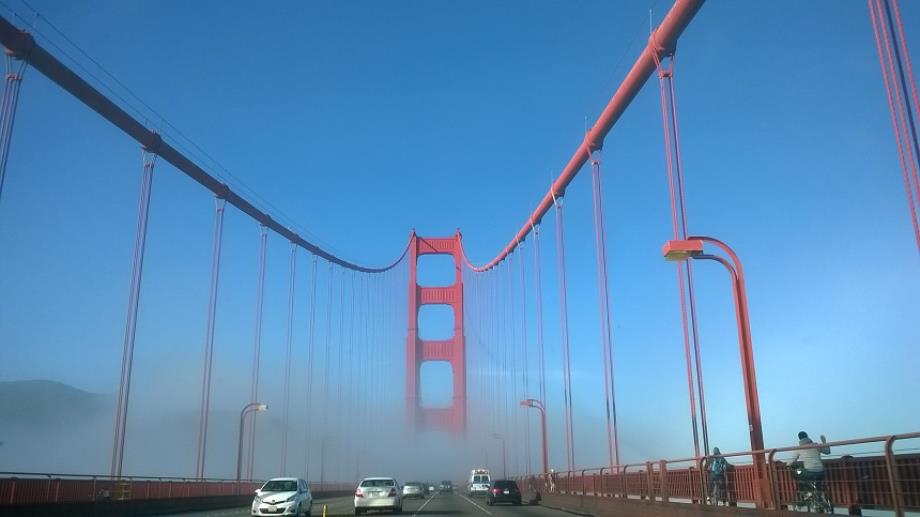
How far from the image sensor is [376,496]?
2662 centimetres

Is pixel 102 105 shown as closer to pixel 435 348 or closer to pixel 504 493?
pixel 504 493

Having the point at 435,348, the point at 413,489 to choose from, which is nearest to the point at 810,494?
the point at 413,489

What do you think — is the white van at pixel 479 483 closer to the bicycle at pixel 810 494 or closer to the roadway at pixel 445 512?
the roadway at pixel 445 512

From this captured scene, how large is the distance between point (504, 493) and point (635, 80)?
843 inches

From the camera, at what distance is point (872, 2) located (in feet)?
33.8

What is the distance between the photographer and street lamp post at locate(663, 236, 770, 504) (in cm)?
1198

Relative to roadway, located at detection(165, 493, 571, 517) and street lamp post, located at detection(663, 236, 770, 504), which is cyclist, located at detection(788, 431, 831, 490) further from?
roadway, located at detection(165, 493, 571, 517)

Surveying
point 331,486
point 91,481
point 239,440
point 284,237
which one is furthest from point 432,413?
point 91,481

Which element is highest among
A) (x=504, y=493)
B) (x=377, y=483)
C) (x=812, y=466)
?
(x=812, y=466)

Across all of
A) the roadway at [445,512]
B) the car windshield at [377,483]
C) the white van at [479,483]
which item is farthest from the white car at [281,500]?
the white van at [479,483]

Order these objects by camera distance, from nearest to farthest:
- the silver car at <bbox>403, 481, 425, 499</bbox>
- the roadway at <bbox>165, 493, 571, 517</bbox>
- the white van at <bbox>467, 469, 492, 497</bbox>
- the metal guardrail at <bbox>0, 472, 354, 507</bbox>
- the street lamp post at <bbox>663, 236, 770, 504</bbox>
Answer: the street lamp post at <bbox>663, 236, 770, 504</bbox> → the metal guardrail at <bbox>0, 472, 354, 507</bbox> → the roadway at <bbox>165, 493, 571, 517</bbox> → the silver car at <bbox>403, 481, 425, 499</bbox> → the white van at <bbox>467, 469, 492, 497</bbox>

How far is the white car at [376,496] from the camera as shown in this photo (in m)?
26.3

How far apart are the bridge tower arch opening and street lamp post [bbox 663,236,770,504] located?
5305 cm

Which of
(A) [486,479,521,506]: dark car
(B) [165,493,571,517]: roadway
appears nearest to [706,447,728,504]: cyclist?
(B) [165,493,571,517]: roadway
